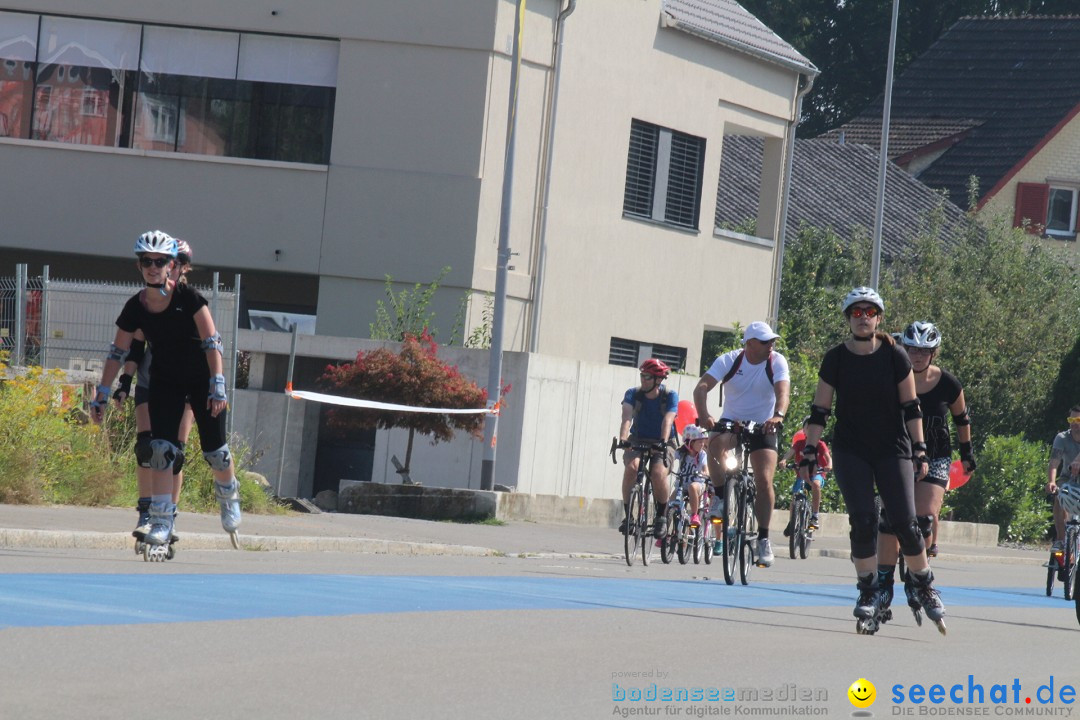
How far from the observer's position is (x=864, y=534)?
10.4 meters

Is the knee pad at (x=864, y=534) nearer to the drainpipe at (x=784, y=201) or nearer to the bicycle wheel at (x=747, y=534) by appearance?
the bicycle wheel at (x=747, y=534)

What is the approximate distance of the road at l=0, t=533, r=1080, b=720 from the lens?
275 inches

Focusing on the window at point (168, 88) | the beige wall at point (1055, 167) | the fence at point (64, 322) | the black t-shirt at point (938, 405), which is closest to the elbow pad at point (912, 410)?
the black t-shirt at point (938, 405)

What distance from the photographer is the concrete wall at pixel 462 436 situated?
22.8 m

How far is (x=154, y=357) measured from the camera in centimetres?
1125

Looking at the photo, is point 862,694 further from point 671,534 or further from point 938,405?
point 671,534

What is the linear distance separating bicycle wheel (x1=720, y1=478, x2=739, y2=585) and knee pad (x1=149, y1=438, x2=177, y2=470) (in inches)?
177

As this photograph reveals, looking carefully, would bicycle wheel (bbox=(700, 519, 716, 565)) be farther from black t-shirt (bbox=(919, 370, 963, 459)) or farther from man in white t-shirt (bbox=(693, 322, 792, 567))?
black t-shirt (bbox=(919, 370, 963, 459))

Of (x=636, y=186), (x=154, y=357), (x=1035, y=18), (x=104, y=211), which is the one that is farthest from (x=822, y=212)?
(x=154, y=357)

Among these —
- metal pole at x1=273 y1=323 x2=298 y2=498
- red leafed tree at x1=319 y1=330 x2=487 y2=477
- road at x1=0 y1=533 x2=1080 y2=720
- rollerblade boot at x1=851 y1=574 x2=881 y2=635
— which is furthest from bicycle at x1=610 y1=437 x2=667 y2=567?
metal pole at x1=273 y1=323 x2=298 y2=498

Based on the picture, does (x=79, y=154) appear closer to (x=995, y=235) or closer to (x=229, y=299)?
(x=229, y=299)

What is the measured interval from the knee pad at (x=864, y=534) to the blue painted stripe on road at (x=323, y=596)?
62.9 inches

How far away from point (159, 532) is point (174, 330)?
1323 mm

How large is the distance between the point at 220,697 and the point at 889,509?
4870 mm
